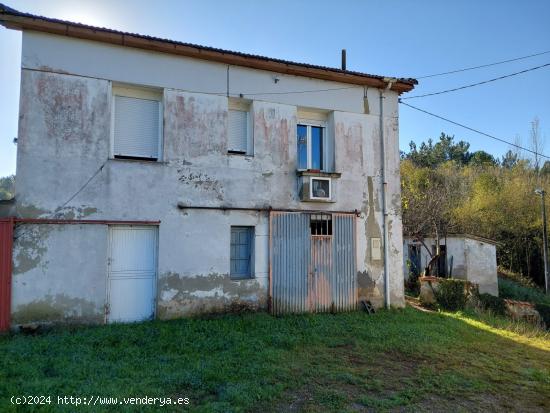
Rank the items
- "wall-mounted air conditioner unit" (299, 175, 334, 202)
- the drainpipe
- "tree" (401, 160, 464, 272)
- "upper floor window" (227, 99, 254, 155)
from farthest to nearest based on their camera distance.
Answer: "tree" (401, 160, 464, 272) < the drainpipe < "wall-mounted air conditioner unit" (299, 175, 334, 202) < "upper floor window" (227, 99, 254, 155)

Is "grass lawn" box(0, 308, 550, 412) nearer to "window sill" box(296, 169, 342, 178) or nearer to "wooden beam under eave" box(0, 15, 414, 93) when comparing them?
"window sill" box(296, 169, 342, 178)

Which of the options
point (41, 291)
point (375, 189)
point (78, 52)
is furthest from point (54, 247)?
point (375, 189)

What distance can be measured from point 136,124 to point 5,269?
148 inches

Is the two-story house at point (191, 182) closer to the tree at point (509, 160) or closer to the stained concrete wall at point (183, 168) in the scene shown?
the stained concrete wall at point (183, 168)

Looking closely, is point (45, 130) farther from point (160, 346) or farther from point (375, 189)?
point (375, 189)

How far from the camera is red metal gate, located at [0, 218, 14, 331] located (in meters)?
7.00

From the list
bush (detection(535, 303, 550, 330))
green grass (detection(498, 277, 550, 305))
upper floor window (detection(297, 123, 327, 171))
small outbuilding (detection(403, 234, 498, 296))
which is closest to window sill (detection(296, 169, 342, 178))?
upper floor window (detection(297, 123, 327, 171))

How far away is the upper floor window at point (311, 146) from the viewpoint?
1005cm

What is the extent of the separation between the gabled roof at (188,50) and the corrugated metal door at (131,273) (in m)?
3.91

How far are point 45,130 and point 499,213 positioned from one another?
78.9 ft

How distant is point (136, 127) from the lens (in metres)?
8.43

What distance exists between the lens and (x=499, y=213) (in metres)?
23.3

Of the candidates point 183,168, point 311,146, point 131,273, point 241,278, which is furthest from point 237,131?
point 131,273

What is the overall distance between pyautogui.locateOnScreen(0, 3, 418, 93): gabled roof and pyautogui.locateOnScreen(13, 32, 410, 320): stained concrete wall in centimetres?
19
